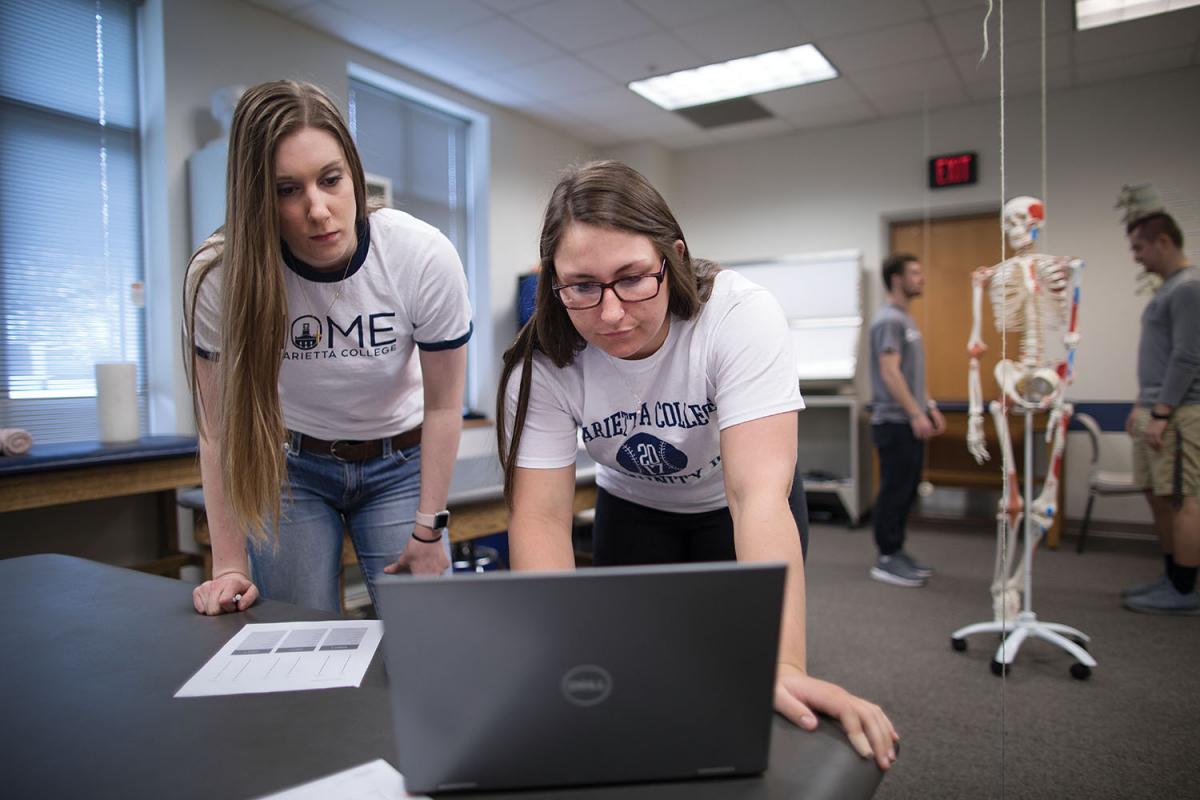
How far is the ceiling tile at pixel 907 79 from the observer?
260 cm

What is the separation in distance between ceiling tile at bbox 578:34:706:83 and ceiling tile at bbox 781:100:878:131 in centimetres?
108

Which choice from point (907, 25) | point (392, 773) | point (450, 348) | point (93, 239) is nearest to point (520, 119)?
point (907, 25)

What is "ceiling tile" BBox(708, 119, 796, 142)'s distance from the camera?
17.0 ft

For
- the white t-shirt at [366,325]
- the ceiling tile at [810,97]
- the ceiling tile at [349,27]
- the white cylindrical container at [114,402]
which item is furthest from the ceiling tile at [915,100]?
the white cylindrical container at [114,402]

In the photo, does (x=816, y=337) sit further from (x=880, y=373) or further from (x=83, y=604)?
(x=83, y=604)

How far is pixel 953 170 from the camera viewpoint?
7.75 feet

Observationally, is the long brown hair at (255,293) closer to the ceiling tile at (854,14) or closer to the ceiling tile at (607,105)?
the ceiling tile at (854,14)

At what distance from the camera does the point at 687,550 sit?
1434mm

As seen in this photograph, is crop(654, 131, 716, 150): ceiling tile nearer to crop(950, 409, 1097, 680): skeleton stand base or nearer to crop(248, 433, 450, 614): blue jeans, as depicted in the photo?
crop(950, 409, 1097, 680): skeleton stand base

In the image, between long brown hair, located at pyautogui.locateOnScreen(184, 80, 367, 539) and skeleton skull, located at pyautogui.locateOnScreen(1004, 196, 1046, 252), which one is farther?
skeleton skull, located at pyautogui.locateOnScreen(1004, 196, 1046, 252)

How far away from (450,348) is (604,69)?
134 inches

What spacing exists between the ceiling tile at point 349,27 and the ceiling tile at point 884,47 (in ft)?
7.39

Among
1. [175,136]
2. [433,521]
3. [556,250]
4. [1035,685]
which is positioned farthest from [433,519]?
[175,136]

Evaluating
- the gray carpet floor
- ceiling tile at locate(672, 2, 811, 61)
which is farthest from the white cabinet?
ceiling tile at locate(672, 2, 811, 61)
